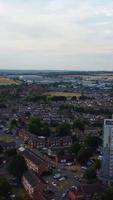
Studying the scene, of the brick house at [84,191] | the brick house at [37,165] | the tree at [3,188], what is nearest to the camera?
the brick house at [84,191]

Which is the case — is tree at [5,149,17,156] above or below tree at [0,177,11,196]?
below

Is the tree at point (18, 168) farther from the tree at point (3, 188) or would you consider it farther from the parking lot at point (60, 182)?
the tree at point (3, 188)

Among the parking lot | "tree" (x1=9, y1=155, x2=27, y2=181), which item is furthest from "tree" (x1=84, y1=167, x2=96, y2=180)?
"tree" (x1=9, y1=155, x2=27, y2=181)

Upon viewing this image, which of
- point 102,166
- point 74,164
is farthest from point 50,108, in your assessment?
point 102,166

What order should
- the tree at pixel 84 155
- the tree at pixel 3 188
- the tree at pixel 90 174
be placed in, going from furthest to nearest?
1. the tree at pixel 84 155
2. the tree at pixel 90 174
3. the tree at pixel 3 188

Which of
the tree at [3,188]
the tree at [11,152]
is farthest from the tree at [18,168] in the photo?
the tree at [11,152]

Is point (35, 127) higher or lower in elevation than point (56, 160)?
higher

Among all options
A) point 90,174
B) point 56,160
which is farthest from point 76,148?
point 90,174

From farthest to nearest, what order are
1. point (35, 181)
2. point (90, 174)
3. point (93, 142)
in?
1. point (93, 142)
2. point (90, 174)
3. point (35, 181)

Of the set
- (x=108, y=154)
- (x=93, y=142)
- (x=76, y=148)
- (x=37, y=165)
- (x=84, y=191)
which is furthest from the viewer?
(x=93, y=142)

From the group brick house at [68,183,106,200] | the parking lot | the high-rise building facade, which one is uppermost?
the high-rise building facade

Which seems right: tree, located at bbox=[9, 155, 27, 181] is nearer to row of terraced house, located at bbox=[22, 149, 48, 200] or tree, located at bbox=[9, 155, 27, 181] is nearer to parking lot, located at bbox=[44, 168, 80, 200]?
row of terraced house, located at bbox=[22, 149, 48, 200]

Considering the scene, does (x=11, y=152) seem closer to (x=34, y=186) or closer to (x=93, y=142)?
(x=93, y=142)

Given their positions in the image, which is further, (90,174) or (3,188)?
(90,174)
